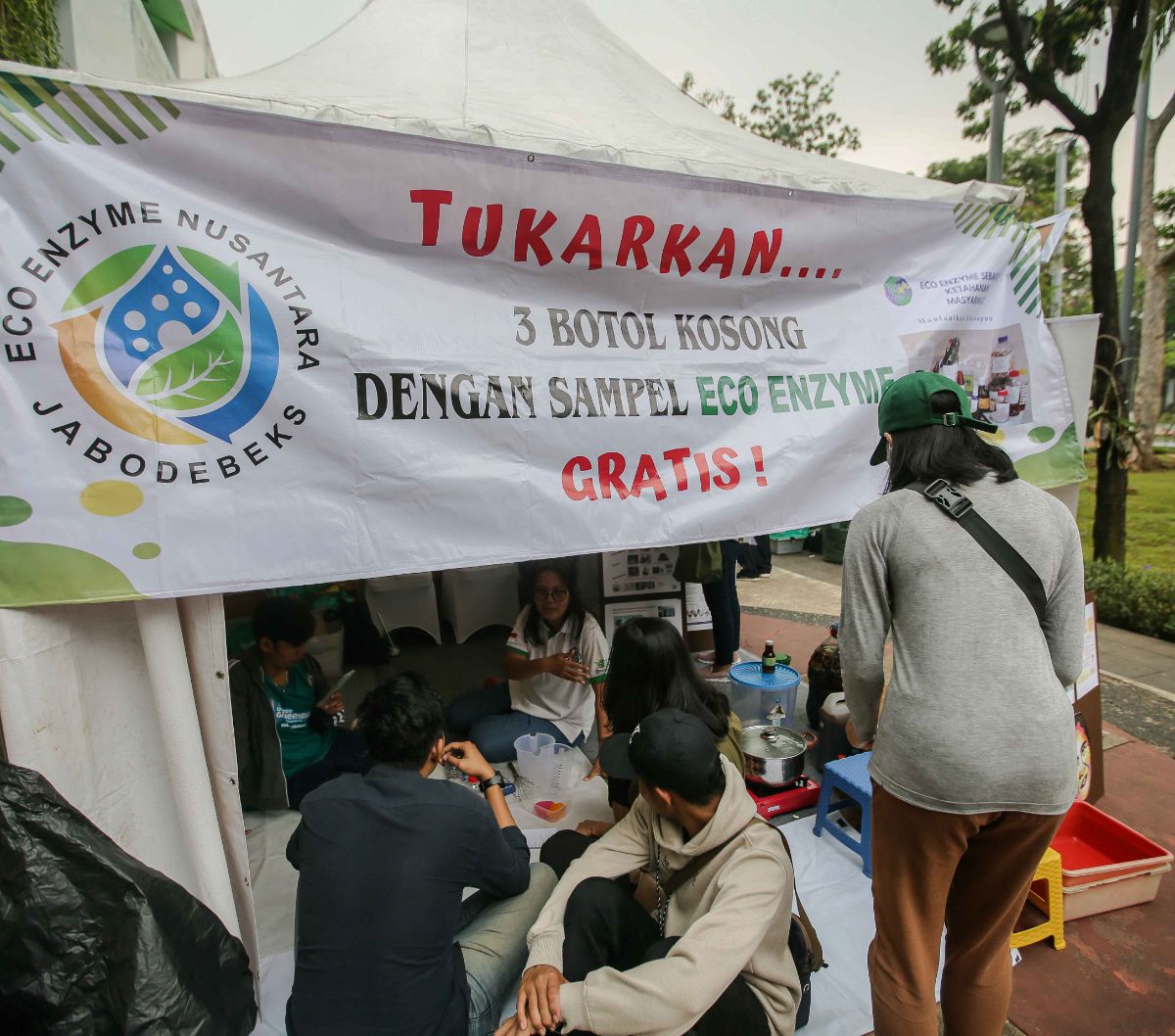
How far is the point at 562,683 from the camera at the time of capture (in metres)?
3.66

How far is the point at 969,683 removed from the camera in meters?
1.58

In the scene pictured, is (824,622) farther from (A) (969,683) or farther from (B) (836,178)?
(A) (969,683)

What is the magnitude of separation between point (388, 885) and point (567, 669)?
195 cm

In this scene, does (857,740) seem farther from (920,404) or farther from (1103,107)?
(1103,107)

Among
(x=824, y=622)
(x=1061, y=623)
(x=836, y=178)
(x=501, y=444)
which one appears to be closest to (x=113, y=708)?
(x=501, y=444)

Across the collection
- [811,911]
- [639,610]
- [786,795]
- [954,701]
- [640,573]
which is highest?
[954,701]

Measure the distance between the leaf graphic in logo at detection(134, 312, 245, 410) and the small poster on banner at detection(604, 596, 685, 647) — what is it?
10.8 ft

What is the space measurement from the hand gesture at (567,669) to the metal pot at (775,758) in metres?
0.84

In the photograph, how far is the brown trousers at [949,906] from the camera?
1631mm

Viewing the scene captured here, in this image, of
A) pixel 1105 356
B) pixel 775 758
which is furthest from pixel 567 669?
pixel 1105 356

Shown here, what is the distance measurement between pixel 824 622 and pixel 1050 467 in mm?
3344

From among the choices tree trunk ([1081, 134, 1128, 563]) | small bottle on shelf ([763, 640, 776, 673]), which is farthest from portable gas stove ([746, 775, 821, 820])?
tree trunk ([1081, 134, 1128, 563])

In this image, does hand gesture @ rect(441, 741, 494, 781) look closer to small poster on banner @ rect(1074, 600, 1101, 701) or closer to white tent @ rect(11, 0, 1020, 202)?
white tent @ rect(11, 0, 1020, 202)

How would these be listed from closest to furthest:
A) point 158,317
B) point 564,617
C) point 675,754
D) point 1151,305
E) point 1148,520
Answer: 1. point 675,754
2. point 158,317
3. point 564,617
4. point 1151,305
5. point 1148,520
